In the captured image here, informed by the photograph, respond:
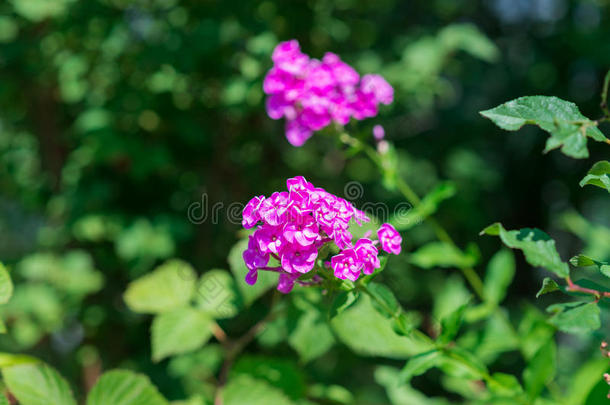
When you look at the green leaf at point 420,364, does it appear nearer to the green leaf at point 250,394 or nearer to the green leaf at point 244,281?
the green leaf at point 250,394

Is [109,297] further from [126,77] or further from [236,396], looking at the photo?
[236,396]

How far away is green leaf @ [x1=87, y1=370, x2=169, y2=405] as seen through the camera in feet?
3.38

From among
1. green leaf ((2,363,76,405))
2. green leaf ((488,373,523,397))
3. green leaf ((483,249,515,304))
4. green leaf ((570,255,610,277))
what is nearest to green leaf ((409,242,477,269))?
green leaf ((483,249,515,304))

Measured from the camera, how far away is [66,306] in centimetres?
254

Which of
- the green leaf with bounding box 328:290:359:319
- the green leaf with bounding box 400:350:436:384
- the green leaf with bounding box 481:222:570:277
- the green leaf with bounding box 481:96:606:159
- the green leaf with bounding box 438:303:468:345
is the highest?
the green leaf with bounding box 481:96:606:159

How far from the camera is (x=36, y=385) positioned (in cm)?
104

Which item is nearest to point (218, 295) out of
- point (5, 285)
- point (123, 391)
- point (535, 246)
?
point (123, 391)

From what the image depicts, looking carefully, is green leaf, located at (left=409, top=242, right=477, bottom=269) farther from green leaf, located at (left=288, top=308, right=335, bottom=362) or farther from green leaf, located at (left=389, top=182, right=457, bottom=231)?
green leaf, located at (left=288, top=308, right=335, bottom=362)

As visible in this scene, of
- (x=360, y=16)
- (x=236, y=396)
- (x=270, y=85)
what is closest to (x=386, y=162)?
(x=270, y=85)

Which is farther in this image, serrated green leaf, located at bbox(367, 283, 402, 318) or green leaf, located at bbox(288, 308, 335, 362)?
green leaf, located at bbox(288, 308, 335, 362)

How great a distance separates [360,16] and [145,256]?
1.67 m

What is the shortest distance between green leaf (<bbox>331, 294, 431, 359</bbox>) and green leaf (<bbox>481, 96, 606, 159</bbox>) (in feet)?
1.82

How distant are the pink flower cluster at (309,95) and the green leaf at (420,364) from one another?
0.68 metres

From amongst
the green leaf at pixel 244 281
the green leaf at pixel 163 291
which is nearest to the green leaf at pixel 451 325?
the green leaf at pixel 244 281
